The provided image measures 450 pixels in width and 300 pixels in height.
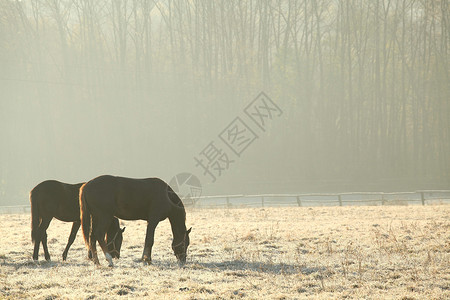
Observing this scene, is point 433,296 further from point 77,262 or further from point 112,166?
point 112,166

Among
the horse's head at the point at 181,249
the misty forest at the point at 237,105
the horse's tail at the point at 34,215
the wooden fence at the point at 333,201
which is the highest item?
the misty forest at the point at 237,105

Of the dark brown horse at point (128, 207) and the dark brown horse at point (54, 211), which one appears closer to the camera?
the dark brown horse at point (128, 207)

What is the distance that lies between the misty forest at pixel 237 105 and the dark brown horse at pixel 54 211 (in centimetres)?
2517

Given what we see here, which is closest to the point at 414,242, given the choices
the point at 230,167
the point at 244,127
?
the point at 230,167

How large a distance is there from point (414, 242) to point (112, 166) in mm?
30756

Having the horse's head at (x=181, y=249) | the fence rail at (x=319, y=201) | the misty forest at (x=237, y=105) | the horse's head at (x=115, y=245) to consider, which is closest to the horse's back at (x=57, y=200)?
the horse's head at (x=115, y=245)

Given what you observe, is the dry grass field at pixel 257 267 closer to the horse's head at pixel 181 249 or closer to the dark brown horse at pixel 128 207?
the horse's head at pixel 181 249

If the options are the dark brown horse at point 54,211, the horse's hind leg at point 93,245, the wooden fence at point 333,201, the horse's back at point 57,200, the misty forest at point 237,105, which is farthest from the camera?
the misty forest at point 237,105

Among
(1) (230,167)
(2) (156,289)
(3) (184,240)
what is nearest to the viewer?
(2) (156,289)

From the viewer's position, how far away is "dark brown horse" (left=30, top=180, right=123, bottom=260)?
961 centimetres

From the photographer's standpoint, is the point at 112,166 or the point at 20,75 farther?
the point at 20,75

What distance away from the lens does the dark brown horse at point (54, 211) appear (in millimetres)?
9609

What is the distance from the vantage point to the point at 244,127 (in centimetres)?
4038

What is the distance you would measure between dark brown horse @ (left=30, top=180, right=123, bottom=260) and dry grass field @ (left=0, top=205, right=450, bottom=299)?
377 millimetres
